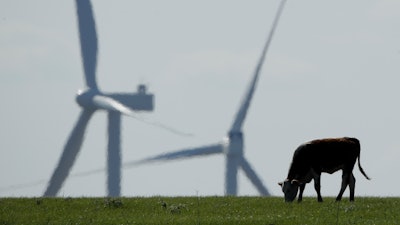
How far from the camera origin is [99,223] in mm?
34812

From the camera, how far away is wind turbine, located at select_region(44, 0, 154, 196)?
9806 cm

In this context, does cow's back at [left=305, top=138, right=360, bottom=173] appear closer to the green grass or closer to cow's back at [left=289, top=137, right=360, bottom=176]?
cow's back at [left=289, top=137, right=360, bottom=176]

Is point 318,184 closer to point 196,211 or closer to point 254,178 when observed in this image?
point 196,211

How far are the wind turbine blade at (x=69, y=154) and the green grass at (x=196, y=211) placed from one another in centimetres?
5354

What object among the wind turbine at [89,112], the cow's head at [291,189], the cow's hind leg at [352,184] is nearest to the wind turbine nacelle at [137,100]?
the wind turbine at [89,112]

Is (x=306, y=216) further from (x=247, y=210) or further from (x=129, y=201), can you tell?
(x=129, y=201)

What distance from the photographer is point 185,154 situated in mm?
98062

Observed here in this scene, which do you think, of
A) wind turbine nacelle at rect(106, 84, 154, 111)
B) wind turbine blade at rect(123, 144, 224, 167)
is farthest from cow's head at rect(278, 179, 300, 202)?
wind turbine nacelle at rect(106, 84, 154, 111)

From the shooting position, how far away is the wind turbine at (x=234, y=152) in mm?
87875

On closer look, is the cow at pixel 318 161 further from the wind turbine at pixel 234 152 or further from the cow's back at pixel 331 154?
the wind turbine at pixel 234 152

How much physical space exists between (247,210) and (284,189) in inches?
114

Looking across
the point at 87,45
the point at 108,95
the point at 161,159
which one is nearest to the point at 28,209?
the point at 161,159

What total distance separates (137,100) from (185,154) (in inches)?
726

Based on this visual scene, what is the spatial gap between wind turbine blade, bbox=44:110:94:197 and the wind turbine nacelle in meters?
8.32
